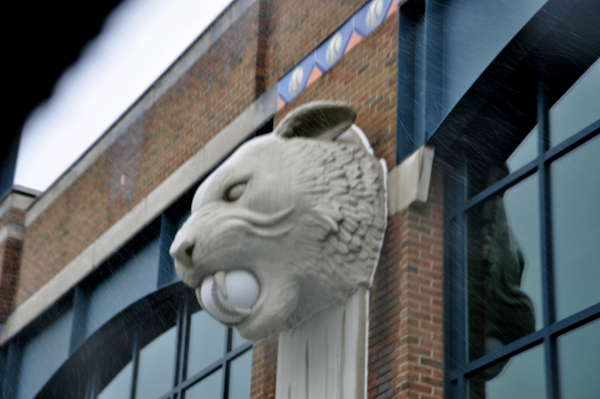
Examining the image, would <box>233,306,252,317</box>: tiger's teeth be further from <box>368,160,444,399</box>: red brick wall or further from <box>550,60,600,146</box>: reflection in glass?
<box>550,60,600,146</box>: reflection in glass

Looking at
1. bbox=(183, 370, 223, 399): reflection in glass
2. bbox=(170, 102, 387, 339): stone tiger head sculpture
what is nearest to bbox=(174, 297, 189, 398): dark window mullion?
bbox=(183, 370, 223, 399): reflection in glass

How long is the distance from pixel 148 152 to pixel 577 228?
6.57m

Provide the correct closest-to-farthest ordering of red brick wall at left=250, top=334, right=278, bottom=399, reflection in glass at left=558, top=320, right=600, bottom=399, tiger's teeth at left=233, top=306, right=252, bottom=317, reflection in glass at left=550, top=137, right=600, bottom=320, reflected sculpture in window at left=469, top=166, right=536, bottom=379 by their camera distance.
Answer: reflection in glass at left=558, top=320, right=600, bottom=399 < reflection in glass at left=550, top=137, right=600, bottom=320 < reflected sculpture in window at left=469, top=166, right=536, bottom=379 < tiger's teeth at left=233, top=306, right=252, bottom=317 < red brick wall at left=250, top=334, right=278, bottom=399

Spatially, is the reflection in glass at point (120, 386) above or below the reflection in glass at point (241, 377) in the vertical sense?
above

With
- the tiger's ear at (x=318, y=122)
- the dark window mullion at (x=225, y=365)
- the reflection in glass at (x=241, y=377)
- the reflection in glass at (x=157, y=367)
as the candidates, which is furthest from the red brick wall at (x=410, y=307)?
the reflection in glass at (x=157, y=367)

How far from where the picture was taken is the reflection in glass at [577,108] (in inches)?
301

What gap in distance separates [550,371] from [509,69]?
8.03 ft

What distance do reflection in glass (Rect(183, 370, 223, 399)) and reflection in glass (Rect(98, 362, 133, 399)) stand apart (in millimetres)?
1614

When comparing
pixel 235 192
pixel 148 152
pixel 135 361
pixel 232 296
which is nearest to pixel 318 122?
pixel 235 192

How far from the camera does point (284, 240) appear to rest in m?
8.31

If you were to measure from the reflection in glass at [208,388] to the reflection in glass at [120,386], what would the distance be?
1.61 metres

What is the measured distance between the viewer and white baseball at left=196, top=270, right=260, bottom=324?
8242mm

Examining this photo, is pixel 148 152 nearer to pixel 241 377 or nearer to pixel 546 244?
pixel 241 377

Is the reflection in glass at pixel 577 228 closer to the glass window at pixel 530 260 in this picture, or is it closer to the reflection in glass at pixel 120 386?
the glass window at pixel 530 260
